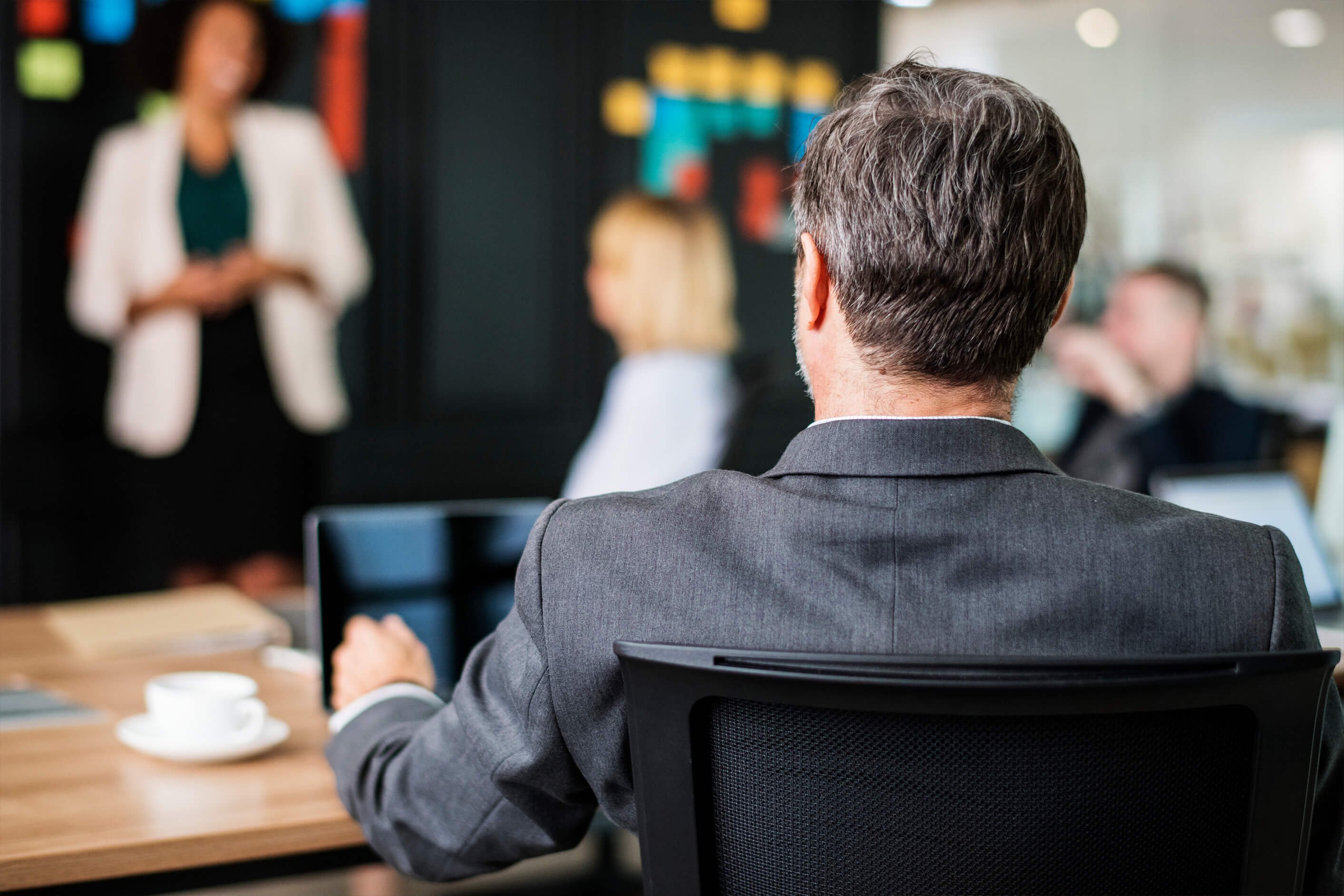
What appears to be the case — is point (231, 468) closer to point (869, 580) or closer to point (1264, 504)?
point (1264, 504)

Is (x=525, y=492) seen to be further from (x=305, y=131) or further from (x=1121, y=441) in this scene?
(x=1121, y=441)

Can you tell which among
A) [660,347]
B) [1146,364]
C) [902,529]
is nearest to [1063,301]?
[902,529]

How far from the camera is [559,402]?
4918 mm

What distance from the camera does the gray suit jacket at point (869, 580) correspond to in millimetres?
784

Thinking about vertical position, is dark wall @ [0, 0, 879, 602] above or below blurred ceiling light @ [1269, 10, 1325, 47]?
below

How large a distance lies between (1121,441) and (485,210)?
106 inches

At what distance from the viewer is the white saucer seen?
4.11ft

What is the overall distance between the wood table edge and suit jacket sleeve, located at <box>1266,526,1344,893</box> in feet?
2.67

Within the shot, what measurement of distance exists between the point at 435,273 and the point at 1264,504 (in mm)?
3210

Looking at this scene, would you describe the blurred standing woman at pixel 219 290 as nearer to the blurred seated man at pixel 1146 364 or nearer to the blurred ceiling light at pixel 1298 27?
the blurred seated man at pixel 1146 364

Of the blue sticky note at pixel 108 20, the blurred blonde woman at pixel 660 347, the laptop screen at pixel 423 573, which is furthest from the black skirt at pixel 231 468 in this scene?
the laptop screen at pixel 423 573

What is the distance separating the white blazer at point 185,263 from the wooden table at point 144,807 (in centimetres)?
268

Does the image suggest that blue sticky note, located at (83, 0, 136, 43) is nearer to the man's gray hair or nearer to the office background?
the office background

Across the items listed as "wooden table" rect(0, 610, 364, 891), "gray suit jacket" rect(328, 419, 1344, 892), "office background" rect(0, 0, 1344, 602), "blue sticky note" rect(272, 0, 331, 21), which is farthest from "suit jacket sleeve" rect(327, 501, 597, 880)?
"blue sticky note" rect(272, 0, 331, 21)
